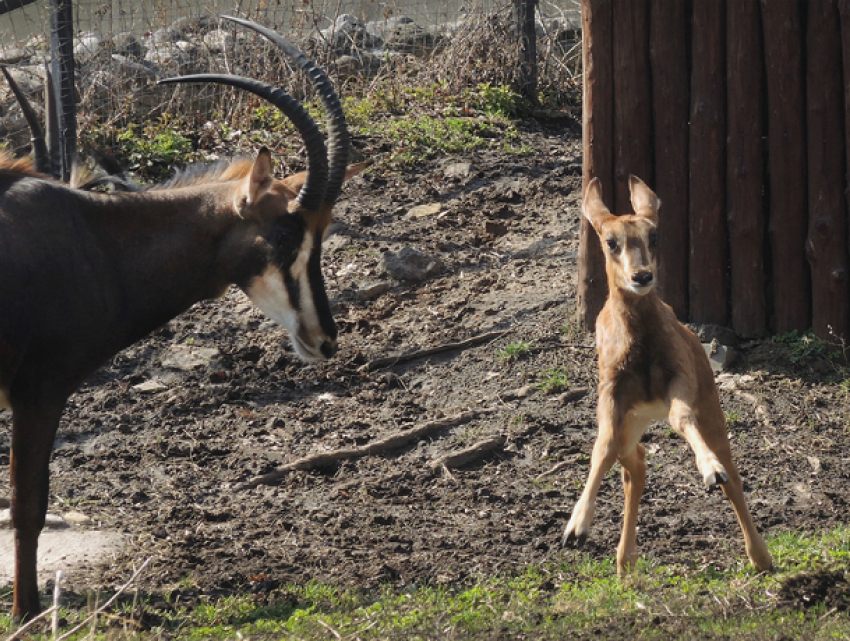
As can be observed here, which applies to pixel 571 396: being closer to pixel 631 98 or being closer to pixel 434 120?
pixel 631 98

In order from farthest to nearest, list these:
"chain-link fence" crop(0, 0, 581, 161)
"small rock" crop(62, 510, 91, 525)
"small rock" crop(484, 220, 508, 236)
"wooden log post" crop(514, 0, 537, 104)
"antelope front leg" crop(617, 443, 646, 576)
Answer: "wooden log post" crop(514, 0, 537, 104)
"chain-link fence" crop(0, 0, 581, 161)
"small rock" crop(484, 220, 508, 236)
"small rock" crop(62, 510, 91, 525)
"antelope front leg" crop(617, 443, 646, 576)

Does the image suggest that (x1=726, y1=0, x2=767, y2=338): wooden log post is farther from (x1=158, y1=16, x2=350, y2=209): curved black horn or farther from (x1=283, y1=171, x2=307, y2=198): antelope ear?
(x1=283, y1=171, x2=307, y2=198): antelope ear

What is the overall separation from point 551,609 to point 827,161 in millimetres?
4202

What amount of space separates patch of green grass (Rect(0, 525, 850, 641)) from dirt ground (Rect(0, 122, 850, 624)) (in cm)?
15

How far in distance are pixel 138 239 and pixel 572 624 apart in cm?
288

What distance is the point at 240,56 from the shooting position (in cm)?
1291

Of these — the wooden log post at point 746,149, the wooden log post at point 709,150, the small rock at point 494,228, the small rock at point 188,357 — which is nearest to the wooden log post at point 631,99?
the wooden log post at point 709,150

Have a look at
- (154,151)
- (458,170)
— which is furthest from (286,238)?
(154,151)

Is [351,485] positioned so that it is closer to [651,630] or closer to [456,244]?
[651,630]

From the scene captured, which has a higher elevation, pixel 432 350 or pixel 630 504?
pixel 630 504

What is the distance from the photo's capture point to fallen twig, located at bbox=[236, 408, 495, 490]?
681cm

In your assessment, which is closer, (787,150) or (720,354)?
(787,150)

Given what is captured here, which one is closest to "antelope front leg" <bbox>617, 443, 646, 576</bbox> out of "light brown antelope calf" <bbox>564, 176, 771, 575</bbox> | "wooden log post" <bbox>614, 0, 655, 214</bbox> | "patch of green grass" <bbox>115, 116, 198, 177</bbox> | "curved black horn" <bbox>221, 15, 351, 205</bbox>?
"light brown antelope calf" <bbox>564, 176, 771, 575</bbox>

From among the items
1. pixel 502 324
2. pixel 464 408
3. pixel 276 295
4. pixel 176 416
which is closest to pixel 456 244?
pixel 502 324
